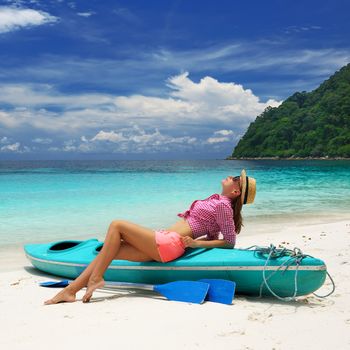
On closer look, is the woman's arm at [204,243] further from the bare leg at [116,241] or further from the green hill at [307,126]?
the green hill at [307,126]

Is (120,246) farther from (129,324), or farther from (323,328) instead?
(323,328)

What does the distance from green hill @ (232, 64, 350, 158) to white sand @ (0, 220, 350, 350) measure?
93.8 m

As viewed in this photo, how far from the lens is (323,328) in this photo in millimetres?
3281

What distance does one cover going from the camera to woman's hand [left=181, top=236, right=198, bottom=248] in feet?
13.7

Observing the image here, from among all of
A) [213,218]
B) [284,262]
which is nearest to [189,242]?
[213,218]

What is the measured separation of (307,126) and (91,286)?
103 meters

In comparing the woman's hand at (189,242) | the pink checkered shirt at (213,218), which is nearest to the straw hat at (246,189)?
the pink checkered shirt at (213,218)

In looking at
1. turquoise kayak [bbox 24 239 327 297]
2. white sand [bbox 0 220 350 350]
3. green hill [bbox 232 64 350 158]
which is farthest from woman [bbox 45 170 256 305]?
green hill [bbox 232 64 350 158]

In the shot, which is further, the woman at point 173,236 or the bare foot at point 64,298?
the woman at point 173,236

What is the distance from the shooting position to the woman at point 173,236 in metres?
4.06

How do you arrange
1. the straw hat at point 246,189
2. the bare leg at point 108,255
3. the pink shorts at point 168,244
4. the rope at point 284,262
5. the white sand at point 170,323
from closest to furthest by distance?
the white sand at point 170,323, the rope at point 284,262, the bare leg at point 108,255, the pink shorts at point 168,244, the straw hat at point 246,189

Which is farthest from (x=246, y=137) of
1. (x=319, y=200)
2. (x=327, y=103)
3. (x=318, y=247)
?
(x=318, y=247)

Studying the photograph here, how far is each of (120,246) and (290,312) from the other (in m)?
1.64

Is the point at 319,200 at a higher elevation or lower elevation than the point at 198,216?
lower
